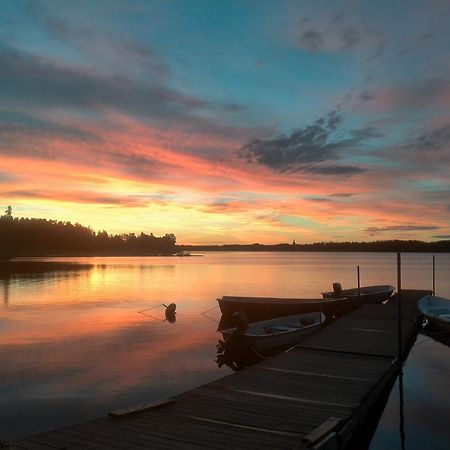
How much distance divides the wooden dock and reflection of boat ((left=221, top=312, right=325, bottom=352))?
10.3ft

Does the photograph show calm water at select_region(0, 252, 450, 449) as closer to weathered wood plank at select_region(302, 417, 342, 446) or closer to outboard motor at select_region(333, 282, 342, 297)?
weathered wood plank at select_region(302, 417, 342, 446)

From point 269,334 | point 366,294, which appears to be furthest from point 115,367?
point 366,294

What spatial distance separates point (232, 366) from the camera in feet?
66.0

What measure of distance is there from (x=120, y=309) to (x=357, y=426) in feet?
107

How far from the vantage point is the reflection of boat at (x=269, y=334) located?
19.0m

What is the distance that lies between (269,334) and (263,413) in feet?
32.2

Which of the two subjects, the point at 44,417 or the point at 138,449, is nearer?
the point at 138,449

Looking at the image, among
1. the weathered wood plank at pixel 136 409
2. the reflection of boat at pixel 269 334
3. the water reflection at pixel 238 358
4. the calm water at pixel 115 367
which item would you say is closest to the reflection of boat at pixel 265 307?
the calm water at pixel 115 367

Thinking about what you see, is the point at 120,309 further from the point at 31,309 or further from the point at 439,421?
the point at 439,421

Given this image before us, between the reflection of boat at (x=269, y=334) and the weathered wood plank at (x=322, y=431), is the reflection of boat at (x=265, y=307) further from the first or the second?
the weathered wood plank at (x=322, y=431)

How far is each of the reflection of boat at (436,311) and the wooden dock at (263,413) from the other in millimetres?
10087

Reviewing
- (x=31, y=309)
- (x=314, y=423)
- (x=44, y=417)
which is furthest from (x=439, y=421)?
(x=31, y=309)

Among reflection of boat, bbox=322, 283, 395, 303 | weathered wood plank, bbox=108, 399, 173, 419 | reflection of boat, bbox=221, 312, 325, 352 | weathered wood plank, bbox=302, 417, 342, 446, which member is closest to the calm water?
reflection of boat, bbox=221, 312, 325, 352

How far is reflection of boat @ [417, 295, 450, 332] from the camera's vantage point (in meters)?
24.5
